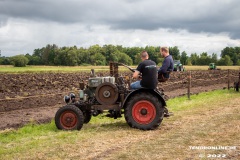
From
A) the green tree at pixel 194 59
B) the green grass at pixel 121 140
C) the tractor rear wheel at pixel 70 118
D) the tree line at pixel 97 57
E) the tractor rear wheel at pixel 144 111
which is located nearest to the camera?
the green grass at pixel 121 140

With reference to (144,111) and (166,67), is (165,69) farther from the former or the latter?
(144,111)

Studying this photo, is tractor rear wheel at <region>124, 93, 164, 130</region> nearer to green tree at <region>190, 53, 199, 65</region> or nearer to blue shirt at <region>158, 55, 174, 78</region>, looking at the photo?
blue shirt at <region>158, 55, 174, 78</region>

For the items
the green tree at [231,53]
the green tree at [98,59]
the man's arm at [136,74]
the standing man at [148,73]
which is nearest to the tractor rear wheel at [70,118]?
the man's arm at [136,74]

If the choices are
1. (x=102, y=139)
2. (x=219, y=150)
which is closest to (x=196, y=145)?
(x=219, y=150)

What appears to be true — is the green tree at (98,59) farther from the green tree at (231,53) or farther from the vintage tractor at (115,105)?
the vintage tractor at (115,105)

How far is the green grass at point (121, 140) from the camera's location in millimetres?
5965

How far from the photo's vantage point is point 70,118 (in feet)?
27.3

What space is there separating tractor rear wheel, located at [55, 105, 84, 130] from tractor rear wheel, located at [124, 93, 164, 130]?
1.14 m

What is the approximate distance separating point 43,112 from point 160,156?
8221 millimetres

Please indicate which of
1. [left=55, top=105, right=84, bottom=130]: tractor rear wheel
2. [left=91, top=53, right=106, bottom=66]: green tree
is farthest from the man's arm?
[left=91, top=53, right=106, bottom=66]: green tree

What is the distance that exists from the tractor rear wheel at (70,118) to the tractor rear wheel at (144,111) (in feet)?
3.74

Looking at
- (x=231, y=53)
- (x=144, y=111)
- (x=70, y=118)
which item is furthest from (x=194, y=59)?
(x=70, y=118)

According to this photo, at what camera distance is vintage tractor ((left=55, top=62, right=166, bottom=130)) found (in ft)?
26.6

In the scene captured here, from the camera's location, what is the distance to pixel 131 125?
8.22m
